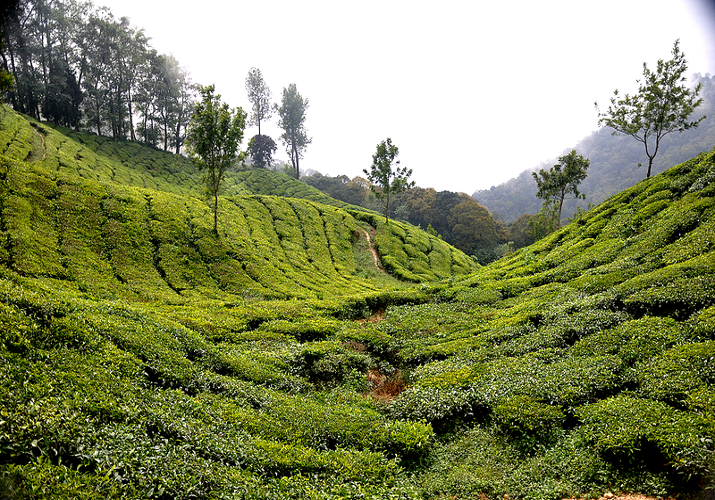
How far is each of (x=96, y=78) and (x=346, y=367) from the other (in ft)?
260

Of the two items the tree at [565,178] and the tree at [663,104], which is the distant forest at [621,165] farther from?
the tree at [663,104]

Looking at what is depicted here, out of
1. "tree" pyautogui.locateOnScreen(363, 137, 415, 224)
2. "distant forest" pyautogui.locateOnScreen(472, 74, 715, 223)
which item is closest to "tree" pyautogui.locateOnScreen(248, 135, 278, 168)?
"tree" pyautogui.locateOnScreen(363, 137, 415, 224)

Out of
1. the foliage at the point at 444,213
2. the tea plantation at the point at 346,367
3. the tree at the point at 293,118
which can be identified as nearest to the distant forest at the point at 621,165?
the foliage at the point at 444,213

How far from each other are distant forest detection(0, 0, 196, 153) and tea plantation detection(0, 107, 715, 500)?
44763 mm

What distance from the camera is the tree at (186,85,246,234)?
27.8 metres

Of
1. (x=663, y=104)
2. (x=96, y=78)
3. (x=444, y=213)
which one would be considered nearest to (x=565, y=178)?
(x=663, y=104)

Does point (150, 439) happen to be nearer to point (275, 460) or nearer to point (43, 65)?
point (275, 460)

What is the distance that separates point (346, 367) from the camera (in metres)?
14.0

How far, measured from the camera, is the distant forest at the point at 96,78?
55.0 metres

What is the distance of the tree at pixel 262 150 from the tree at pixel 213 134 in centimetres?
6336

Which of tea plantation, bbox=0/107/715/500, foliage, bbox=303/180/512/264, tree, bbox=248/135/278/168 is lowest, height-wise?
tea plantation, bbox=0/107/715/500

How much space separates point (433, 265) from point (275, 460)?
38.2m

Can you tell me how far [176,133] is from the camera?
242ft

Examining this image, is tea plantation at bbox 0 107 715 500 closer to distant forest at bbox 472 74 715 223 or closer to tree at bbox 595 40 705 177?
tree at bbox 595 40 705 177
